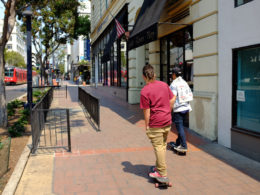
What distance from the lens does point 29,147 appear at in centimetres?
621

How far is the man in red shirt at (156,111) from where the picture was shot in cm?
394

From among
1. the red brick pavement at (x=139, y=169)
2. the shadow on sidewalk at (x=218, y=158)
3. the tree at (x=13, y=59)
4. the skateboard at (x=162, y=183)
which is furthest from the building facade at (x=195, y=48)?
the tree at (x=13, y=59)

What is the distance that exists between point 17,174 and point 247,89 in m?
4.74

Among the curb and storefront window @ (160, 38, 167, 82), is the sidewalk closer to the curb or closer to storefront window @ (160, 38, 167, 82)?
the curb

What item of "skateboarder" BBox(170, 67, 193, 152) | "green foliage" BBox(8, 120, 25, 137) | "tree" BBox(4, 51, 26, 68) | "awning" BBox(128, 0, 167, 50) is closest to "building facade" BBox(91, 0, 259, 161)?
"awning" BBox(128, 0, 167, 50)

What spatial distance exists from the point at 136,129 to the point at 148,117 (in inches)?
173

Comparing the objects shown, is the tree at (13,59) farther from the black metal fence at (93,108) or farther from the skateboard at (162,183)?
the skateboard at (162,183)

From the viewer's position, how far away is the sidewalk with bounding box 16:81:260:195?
4117 mm

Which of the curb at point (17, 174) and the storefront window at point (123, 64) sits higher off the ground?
the storefront window at point (123, 64)

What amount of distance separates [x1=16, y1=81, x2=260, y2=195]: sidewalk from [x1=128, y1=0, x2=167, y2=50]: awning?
314cm

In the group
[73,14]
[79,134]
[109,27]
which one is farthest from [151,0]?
[73,14]

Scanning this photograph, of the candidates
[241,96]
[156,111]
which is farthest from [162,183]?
[241,96]

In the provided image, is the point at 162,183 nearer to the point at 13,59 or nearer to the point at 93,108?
the point at 93,108

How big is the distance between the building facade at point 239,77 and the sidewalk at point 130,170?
39cm
